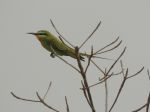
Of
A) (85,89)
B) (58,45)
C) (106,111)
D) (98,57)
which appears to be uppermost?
(58,45)

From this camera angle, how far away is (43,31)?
3.85 m

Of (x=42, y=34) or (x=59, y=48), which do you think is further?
(x=42, y=34)

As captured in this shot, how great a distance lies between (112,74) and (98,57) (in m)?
0.25

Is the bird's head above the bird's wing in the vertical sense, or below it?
above

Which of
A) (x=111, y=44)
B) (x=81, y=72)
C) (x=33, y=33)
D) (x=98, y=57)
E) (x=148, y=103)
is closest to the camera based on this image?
(x=148, y=103)

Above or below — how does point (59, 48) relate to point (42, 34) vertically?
below

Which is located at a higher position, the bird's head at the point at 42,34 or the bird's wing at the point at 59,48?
the bird's head at the point at 42,34

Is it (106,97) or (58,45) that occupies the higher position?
(58,45)

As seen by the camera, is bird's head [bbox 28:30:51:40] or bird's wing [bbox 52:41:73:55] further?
bird's head [bbox 28:30:51:40]

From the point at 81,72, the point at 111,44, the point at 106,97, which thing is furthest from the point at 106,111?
the point at 111,44

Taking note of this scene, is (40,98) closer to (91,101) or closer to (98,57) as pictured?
(91,101)

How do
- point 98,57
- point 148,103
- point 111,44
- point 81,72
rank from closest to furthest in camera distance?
point 148,103 < point 81,72 < point 111,44 < point 98,57

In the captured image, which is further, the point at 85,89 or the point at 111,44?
the point at 111,44

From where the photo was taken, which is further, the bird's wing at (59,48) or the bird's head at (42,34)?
the bird's head at (42,34)
